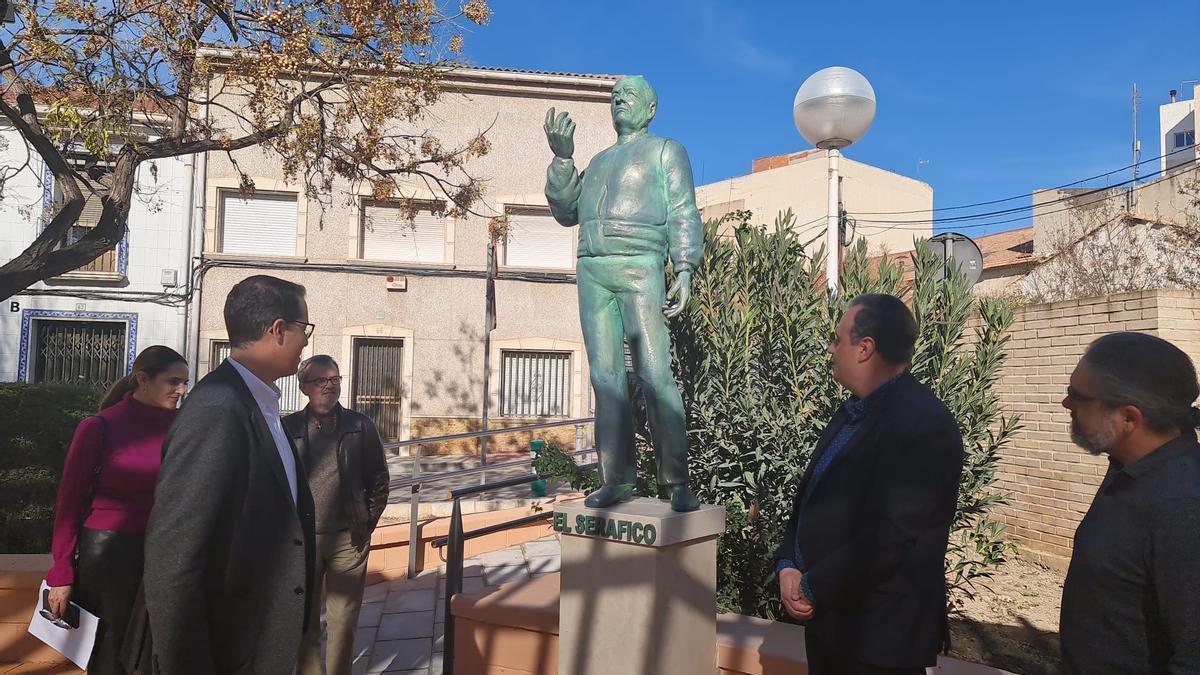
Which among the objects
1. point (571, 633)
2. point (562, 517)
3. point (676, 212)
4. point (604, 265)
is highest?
point (676, 212)

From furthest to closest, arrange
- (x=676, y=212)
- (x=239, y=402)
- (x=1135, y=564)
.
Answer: (x=676, y=212) → (x=239, y=402) → (x=1135, y=564)

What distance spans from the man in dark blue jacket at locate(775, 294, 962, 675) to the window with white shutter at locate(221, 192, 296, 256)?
589 inches

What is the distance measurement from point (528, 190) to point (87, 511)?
13.5 m

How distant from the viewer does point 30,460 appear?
5766mm

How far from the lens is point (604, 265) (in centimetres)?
350

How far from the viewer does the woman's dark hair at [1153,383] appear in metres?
1.71

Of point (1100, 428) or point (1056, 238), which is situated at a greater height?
point (1056, 238)

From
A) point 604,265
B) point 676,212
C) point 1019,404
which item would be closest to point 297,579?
point 604,265

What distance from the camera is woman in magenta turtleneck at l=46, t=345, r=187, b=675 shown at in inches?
118

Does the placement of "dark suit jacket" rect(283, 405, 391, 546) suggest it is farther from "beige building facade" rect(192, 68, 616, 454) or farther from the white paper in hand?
"beige building facade" rect(192, 68, 616, 454)

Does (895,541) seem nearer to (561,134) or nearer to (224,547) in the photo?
(224,547)

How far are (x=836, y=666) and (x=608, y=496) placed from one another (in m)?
1.34

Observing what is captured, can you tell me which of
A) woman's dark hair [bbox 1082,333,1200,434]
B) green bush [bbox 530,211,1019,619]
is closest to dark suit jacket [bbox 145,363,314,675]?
woman's dark hair [bbox 1082,333,1200,434]

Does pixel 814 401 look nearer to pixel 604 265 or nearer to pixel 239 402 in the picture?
pixel 604 265
